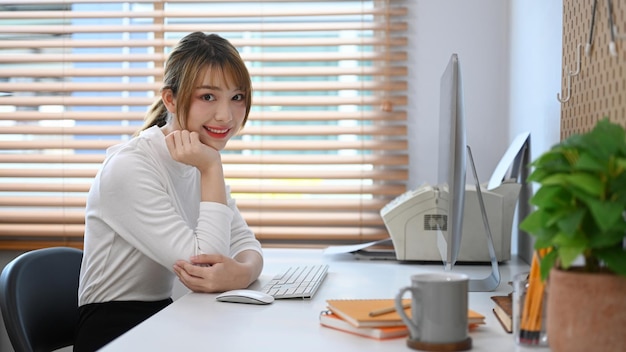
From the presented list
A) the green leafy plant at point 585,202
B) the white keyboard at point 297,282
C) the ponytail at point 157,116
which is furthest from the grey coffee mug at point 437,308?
the ponytail at point 157,116

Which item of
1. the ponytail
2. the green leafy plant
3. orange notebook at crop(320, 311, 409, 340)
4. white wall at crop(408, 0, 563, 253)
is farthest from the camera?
white wall at crop(408, 0, 563, 253)

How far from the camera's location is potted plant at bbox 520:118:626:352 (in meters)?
0.80

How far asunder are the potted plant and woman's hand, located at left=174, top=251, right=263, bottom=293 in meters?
0.80

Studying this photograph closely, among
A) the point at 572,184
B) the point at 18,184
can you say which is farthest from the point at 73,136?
the point at 572,184

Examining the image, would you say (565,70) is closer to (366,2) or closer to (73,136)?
(366,2)

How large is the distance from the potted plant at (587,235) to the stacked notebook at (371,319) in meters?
0.26

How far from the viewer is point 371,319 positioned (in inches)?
42.6

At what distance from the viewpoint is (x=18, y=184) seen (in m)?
2.86

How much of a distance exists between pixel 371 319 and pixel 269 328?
20 cm

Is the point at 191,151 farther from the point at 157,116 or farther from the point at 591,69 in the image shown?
the point at 591,69

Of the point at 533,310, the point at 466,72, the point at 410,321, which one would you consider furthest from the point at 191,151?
the point at 466,72

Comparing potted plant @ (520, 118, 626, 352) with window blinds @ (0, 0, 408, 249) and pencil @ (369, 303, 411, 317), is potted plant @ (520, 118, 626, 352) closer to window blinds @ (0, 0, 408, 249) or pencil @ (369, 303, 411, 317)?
pencil @ (369, 303, 411, 317)

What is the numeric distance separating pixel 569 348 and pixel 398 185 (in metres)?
1.93

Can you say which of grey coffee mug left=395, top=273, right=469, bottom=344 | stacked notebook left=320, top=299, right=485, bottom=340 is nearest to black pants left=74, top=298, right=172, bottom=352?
stacked notebook left=320, top=299, right=485, bottom=340
